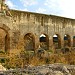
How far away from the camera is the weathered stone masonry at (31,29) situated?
1723 cm

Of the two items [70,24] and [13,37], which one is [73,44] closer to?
[70,24]

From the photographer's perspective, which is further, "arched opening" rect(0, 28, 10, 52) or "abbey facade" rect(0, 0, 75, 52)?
"arched opening" rect(0, 28, 10, 52)

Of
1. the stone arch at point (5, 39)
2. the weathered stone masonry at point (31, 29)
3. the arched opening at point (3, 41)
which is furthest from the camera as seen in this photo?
the arched opening at point (3, 41)

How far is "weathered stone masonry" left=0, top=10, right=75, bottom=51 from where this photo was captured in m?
17.2

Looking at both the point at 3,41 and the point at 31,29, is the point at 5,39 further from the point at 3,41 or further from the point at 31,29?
the point at 31,29

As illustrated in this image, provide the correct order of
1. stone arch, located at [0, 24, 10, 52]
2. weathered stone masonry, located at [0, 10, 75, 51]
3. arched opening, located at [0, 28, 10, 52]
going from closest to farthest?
stone arch, located at [0, 24, 10, 52]
weathered stone masonry, located at [0, 10, 75, 51]
arched opening, located at [0, 28, 10, 52]

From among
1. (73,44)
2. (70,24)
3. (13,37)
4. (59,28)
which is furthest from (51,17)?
(13,37)

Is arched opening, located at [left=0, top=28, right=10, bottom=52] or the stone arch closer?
the stone arch

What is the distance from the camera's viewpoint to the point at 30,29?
71.7 ft

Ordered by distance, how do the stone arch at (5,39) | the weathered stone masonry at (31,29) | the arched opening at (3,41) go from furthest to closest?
the arched opening at (3,41) → the weathered stone masonry at (31,29) → the stone arch at (5,39)

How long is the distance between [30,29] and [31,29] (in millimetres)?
157

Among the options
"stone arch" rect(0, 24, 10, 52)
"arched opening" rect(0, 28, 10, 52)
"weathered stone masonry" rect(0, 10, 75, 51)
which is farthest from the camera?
"arched opening" rect(0, 28, 10, 52)

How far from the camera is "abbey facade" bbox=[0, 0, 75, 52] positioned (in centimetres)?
1719

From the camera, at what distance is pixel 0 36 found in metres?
18.9
